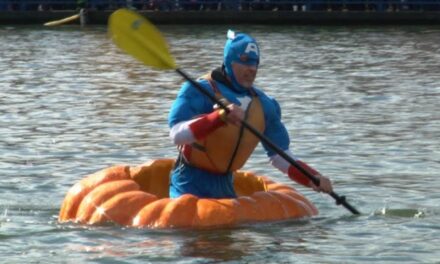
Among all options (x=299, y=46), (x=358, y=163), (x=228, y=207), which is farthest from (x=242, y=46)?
(x=299, y=46)

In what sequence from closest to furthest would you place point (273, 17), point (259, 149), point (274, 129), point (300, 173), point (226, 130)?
point (226, 130), point (300, 173), point (274, 129), point (259, 149), point (273, 17)

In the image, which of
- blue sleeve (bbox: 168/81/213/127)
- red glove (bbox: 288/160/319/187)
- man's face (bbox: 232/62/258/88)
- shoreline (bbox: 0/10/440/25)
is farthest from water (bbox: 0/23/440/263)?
shoreline (bbox: 0/10/440/25)

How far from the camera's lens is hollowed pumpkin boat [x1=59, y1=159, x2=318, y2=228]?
1125 centimetres

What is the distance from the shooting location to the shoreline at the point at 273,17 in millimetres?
41531

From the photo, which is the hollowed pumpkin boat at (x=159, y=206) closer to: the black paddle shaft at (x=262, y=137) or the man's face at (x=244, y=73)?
the black paddle shaft at (x=262, y=137)

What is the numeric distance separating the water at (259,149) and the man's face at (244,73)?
108cm

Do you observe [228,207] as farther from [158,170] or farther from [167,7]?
[167,7]

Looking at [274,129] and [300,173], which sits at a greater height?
[274,129]

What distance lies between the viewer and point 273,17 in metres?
41.9

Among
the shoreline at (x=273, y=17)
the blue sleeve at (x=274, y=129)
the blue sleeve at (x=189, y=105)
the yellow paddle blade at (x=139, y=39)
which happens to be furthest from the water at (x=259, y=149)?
the shoreline at (x=273, y=17)

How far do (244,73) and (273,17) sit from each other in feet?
101

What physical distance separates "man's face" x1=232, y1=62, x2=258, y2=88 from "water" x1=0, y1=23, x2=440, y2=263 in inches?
42.4

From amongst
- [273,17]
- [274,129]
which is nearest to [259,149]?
[274,129]

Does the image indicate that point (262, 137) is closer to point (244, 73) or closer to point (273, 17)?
point (244, 73)
